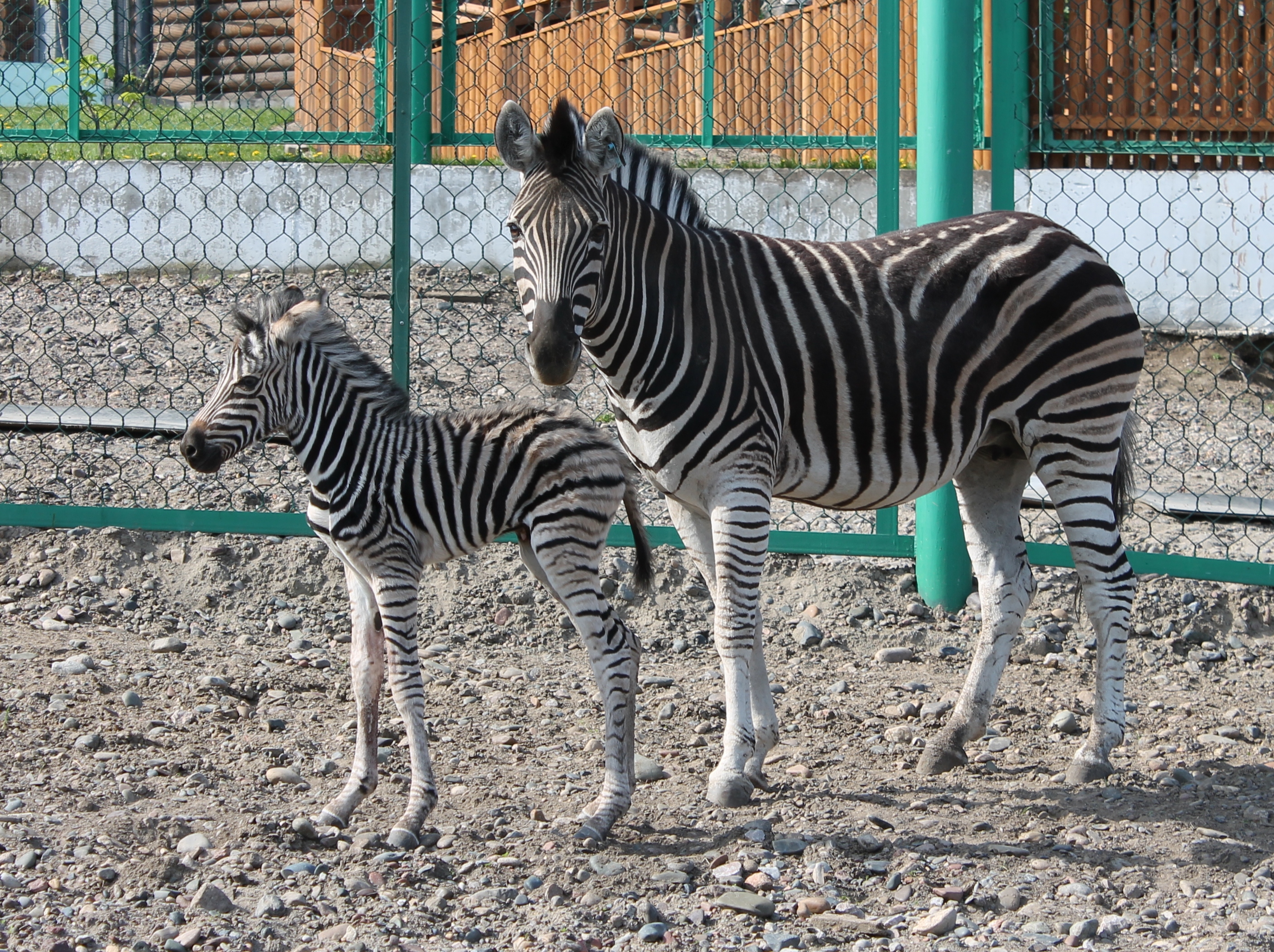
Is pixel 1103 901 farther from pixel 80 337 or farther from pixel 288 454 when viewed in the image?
pixel 80 337

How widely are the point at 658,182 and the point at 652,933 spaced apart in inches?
102

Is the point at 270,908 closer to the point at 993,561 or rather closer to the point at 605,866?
the point at 605,866

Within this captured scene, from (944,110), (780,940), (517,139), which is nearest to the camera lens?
(780,940)

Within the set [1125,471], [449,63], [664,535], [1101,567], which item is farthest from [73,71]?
[1101,567]

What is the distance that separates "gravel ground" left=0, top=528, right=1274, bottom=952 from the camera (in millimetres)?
3523

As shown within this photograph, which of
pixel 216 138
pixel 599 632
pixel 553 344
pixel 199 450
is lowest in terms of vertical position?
pixel 599 632

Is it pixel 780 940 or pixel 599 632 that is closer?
pixel 780 940

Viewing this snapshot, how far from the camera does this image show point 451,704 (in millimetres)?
5398

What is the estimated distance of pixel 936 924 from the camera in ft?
11.4

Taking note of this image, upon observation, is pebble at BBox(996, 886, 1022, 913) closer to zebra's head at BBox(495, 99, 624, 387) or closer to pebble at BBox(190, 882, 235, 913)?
zebra's head at BBox(495, 99, 624, 387)

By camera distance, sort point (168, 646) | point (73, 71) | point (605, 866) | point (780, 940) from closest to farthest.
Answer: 1. point (780, 940)
2. point (605, 866)
3. point (168, 646)
4. point (73, 71)

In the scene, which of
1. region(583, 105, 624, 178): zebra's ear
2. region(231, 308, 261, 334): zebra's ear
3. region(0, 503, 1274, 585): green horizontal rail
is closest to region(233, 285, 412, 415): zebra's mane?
region(231, 308, 261, 334): zebra's ear

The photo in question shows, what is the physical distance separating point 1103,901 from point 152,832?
2.74 meters

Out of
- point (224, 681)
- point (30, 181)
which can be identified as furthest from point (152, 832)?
point (30, 181)
